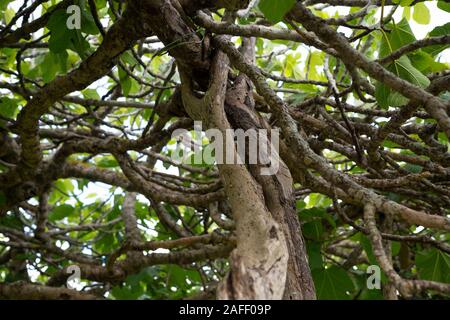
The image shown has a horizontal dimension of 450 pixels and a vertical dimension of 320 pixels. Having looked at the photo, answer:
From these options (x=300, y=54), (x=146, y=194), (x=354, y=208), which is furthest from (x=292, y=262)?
(x=300, y=54)

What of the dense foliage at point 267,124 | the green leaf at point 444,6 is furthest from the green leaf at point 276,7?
the green leaf at point 444,6

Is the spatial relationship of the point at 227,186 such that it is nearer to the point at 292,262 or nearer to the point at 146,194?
the point at 292,262

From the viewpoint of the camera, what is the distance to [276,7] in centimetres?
117

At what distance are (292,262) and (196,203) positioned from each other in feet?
4.16

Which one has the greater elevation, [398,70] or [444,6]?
[444,6]

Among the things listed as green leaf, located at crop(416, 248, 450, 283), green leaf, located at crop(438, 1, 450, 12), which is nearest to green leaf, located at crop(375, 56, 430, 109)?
green leaf, located at crop(438, 1, 450, 12)

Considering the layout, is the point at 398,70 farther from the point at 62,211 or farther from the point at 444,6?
the point at 62,211

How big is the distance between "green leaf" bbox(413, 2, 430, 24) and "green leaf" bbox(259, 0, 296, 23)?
1527mm

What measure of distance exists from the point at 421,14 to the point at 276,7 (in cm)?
155

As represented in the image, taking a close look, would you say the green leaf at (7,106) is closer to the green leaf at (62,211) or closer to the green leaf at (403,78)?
the green leaf at (62,211)

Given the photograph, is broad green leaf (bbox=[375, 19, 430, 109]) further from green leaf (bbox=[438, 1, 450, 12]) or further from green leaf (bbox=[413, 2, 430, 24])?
green leaf (bbox=[413, 2, 430, 24])

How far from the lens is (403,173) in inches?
66.8

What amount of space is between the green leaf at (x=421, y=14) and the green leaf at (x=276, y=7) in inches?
60.1

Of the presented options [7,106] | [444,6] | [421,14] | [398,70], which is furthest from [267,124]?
[7,106]
